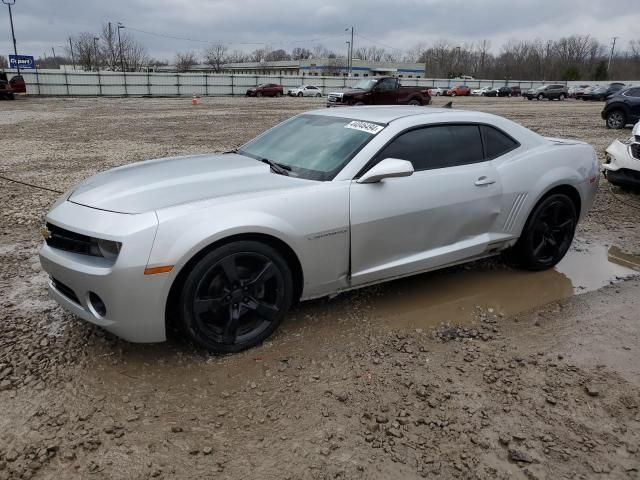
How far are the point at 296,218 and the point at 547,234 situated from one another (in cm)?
264

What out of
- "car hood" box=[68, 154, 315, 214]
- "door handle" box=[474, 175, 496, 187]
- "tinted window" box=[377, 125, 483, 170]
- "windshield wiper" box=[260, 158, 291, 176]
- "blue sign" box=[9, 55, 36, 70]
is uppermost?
"blue sign" box=[9, 55, 36, 70]

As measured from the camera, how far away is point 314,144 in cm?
395

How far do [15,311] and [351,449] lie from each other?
2.73m

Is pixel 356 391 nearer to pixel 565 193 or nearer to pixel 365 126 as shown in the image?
pixel 365 126

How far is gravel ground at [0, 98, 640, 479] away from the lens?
239 centimetres

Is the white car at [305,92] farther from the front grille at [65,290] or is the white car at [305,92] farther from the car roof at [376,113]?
the front grille at [65,290]

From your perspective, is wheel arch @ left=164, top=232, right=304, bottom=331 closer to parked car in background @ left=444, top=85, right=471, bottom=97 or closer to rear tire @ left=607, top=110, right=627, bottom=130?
rear tire @ left=607, top=110, right=627, bottom=130

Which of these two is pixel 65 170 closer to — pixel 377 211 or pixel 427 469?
pixel 377 211

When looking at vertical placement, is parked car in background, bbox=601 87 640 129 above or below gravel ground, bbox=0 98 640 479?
above

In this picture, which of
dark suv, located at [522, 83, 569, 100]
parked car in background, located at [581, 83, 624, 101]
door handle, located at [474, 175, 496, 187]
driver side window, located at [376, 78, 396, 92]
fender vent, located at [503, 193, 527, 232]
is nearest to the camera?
door handle, located at [474, 175, 496, 187]

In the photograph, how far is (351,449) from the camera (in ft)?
8.09

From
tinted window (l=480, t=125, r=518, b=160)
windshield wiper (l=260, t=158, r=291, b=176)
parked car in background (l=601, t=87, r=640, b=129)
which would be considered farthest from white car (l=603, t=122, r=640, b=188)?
Answer: parked car in background (l=601, t=87, r=640, b=129)

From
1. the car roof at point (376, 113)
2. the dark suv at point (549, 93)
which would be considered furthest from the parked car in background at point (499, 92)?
the car roof at point (376, 113)

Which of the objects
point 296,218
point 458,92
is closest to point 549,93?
point 458,92
